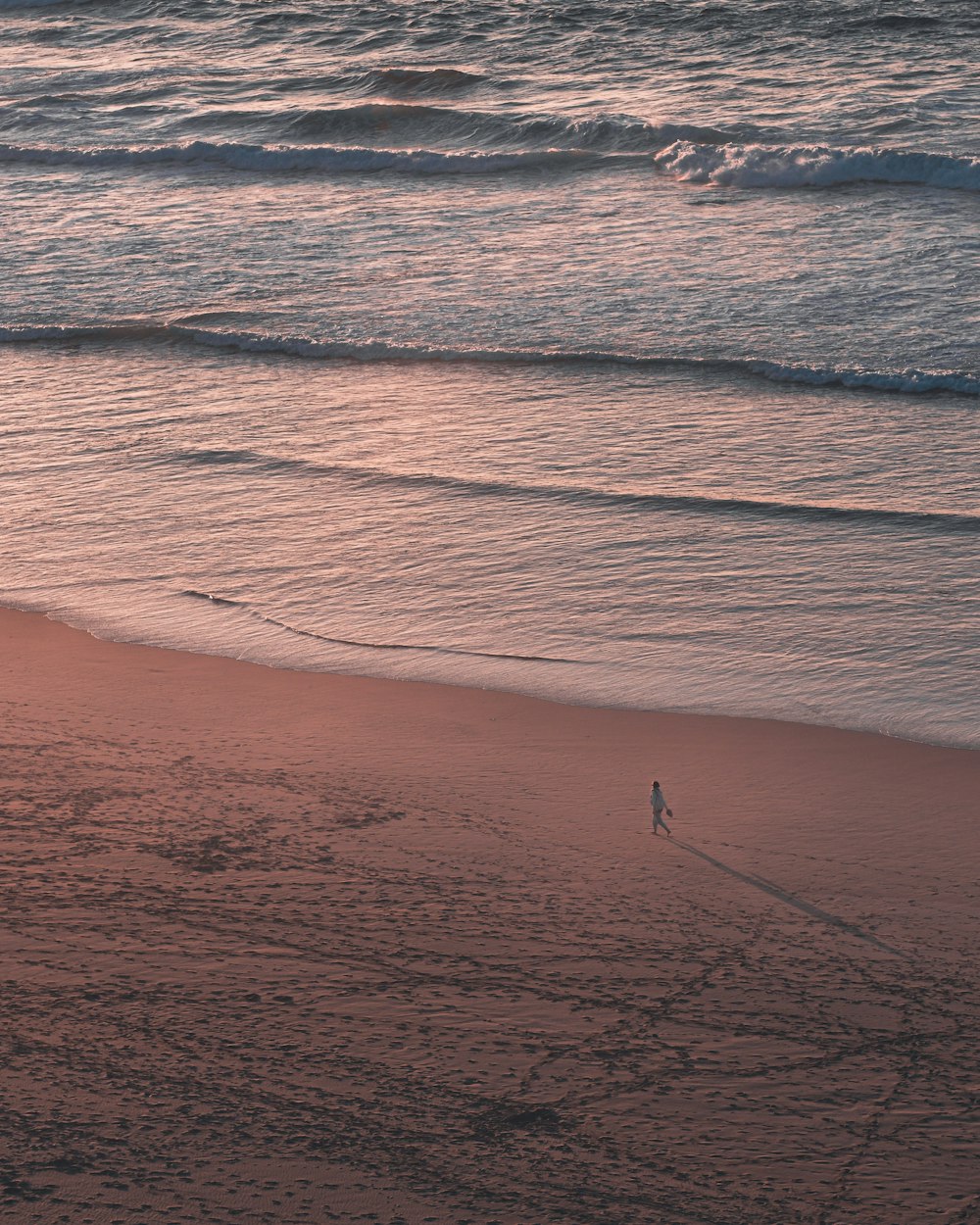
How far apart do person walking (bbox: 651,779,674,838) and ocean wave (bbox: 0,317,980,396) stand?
7.18 m

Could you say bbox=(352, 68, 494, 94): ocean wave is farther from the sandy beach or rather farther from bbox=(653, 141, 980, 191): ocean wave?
the sandy beach

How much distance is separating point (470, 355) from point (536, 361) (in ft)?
2.08

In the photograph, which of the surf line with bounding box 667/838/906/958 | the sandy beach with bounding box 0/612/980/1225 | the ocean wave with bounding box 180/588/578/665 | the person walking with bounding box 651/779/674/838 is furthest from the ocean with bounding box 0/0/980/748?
the surf line with bounding box 667/838/906/958

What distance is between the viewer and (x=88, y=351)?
1562cm

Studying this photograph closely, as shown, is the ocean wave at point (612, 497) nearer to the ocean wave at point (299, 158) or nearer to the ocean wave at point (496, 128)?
the ocean wave at point (299, 158)

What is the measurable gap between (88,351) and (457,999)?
11171mm

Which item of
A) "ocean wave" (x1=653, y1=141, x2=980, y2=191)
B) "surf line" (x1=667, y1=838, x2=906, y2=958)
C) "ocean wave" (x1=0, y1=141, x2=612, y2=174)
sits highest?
"ocean wave" (x1=0, y1=141, x2=612, y2=174)

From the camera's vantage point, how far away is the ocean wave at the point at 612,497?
1088 cm

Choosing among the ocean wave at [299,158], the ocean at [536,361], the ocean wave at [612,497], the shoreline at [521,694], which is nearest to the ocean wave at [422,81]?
the ocean at [536,361]

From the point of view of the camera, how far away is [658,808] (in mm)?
7277

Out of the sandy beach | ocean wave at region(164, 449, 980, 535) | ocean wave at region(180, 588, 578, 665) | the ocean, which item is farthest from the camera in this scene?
ocean wave at region(164, 449, 980, 535)

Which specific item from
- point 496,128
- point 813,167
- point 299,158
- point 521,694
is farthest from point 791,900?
point 496,128

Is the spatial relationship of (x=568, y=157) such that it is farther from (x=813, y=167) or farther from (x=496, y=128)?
(x=813, y=167)

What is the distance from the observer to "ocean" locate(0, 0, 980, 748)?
9.70 m
